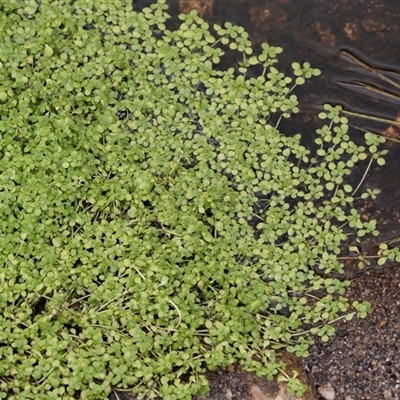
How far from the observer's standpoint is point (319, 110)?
6.08 meters

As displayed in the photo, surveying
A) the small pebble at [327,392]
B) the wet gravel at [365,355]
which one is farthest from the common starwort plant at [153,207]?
the small pebble at [327,392]

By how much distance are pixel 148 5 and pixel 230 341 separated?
121 inches

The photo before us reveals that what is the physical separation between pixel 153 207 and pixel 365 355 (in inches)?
71.2

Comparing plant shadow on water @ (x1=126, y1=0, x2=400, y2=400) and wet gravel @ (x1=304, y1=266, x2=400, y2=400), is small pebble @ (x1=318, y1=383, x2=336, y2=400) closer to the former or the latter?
wet gravel @ (x1=304, y1=266, x2=400, y2=400)

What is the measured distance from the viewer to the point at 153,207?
17.5 feet

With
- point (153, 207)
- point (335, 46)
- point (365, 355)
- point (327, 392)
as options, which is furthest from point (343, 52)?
point (327, 392)

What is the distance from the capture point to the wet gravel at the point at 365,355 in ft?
16.4

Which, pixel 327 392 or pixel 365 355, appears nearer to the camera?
pixel 327 392

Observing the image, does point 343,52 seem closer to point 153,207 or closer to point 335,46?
point 335,46

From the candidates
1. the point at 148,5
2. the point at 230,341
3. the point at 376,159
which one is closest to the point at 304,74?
the point at 376,159

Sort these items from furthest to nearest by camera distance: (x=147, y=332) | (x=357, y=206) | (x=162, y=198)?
(x=357, y=206)
(x=162, y=198)
(x=147, y=332)

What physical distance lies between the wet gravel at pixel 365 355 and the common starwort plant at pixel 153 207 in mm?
132

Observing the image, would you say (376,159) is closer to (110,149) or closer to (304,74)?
(304,74)

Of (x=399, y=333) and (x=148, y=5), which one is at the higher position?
(x=148, y=5)
